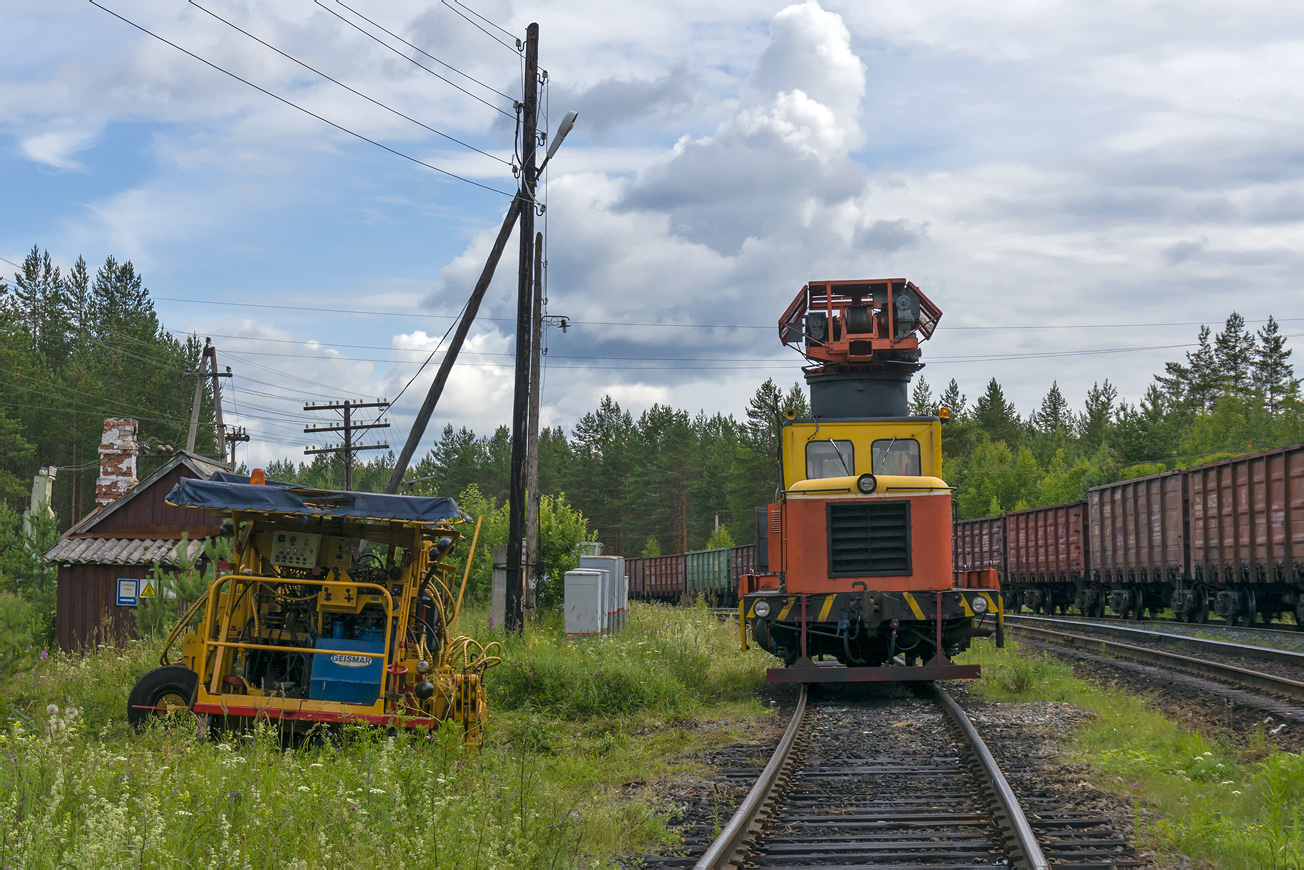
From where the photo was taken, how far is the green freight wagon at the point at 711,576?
140ft

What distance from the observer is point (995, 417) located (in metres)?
106

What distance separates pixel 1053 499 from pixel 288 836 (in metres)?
79.1

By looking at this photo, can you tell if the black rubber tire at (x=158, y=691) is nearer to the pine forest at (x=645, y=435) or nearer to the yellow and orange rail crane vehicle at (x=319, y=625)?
the yellow and orange rail crane vehicle at (x=319, y=625)

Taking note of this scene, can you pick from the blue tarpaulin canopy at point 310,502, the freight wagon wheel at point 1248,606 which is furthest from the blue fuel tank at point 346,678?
the freight wagon wheel at point 1248,606

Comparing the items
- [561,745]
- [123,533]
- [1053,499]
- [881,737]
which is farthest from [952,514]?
[1053,499]

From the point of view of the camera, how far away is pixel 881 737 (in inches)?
380

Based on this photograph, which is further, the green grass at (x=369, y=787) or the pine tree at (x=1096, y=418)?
the pine tree at (x=1096, y=418)

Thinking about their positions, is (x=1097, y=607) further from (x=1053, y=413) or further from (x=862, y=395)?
(x=1053, y=413)

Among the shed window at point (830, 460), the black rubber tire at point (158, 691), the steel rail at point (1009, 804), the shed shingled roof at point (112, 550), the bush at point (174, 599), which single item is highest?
the shed window at point (830, 460)

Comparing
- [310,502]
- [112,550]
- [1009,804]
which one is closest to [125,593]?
[112,550]

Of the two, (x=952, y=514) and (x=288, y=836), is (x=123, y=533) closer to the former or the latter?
(x=952, y=514)

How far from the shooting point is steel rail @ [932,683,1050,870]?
5.38 m

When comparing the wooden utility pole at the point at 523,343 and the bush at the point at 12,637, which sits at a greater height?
the wooden utility pole at the point at 523,343

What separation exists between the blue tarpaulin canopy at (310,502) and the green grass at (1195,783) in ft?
17.5
